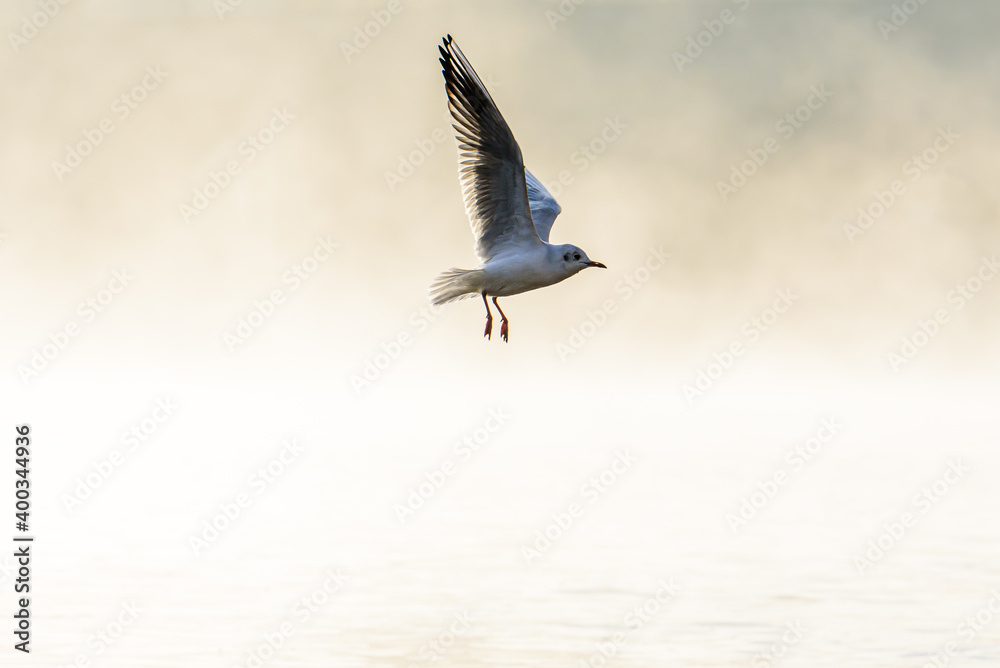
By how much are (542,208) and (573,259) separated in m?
1.76

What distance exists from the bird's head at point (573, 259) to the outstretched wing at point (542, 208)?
3.59 feet

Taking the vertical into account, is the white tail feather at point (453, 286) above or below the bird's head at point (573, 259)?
below

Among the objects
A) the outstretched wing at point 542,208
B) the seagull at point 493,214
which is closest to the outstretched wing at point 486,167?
the seagull at point 493,214

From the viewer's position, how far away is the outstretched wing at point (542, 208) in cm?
1411

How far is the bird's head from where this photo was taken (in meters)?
12.6

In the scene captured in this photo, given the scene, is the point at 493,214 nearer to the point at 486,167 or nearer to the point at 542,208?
the point at 486,167

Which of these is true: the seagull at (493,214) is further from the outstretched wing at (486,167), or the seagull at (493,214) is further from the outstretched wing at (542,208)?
the outstretched wing at (542,208)

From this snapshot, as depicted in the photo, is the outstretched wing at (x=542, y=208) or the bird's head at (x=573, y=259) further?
the outstretched wing at (x=542, y=208)

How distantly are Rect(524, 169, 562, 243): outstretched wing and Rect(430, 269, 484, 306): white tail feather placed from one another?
1.28 m

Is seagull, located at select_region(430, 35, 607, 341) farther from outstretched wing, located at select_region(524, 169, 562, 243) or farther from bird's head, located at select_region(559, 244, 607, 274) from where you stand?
outstretched wing, located at select_region(524, 169, 562, 243)

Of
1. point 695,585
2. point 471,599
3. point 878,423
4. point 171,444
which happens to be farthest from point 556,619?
point 878,423

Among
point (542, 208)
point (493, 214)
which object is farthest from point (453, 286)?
point (542, 208)

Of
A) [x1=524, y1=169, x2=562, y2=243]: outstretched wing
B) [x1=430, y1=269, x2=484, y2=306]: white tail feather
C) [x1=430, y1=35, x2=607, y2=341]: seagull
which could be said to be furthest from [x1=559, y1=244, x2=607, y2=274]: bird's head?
[x1=524, y1=169, x2=562, y2=243]: outstretched wing

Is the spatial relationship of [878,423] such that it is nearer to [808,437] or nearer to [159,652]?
[808,437]
